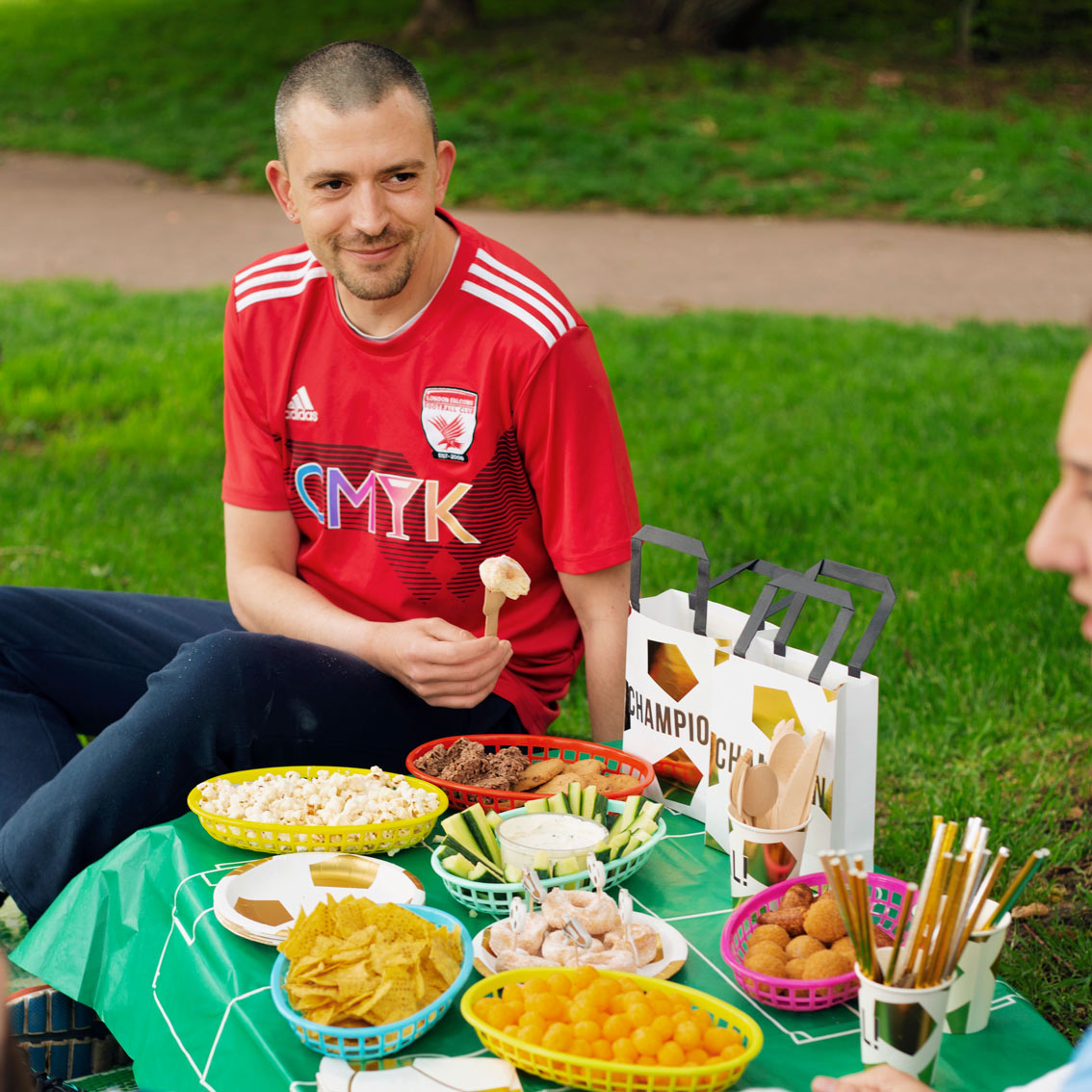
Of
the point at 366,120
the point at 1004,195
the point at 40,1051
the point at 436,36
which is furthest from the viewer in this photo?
the point at 436,36

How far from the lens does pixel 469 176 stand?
36.5 ft

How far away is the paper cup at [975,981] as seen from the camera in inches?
60.3

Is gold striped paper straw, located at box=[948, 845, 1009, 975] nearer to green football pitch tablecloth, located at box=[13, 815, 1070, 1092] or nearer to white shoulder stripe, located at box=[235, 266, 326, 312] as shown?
green football pitch tablecloth, located at box=[13, 815, 1070, 1092]

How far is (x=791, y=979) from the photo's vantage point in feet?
5.25

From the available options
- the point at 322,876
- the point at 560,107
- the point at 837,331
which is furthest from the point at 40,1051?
the point at 560,107

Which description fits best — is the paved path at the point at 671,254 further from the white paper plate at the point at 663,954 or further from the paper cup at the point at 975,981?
the paper cup at the point at 975,981

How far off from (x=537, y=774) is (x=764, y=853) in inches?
19.7

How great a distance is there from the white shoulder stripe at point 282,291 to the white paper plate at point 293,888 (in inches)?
52.3

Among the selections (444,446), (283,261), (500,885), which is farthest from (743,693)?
(283,261)

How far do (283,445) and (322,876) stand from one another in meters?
1.18

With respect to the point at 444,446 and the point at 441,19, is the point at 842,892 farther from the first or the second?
the point at 441,19

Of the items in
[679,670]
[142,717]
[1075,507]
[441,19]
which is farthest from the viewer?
[441,19]

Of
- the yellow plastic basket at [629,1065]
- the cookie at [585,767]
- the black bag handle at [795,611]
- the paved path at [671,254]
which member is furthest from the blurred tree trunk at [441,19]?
the yellow plastic basket at [629,1065]

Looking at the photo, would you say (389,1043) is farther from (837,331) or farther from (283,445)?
(837,331)
